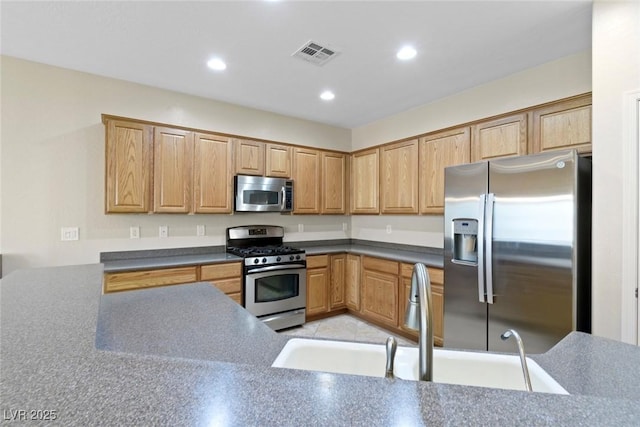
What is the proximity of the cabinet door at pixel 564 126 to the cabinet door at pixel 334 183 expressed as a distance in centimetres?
244

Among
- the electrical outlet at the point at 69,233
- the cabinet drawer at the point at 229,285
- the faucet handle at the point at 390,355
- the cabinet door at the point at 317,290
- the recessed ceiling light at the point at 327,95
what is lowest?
the cabinet door at the point at 317,290

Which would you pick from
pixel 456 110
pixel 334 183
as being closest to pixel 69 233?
pixel 334 183

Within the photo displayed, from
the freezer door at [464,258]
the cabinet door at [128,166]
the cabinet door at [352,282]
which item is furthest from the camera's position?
the cabinet door at [352,282]

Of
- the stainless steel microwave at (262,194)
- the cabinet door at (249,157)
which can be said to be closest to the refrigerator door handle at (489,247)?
the stainless steel microwave at (262,194)

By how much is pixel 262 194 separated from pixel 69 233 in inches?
76.7

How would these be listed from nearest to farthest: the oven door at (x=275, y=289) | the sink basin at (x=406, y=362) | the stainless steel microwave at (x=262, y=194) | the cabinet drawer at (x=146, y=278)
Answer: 1. the sink basin at (x=406, y=362)
2. the cabinet drawer at (x=146, y=278)
3. the oven door at (x=275, y=289)
4. the stainless steel microwave at (x=262, y=194)

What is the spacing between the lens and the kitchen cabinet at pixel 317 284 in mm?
3750

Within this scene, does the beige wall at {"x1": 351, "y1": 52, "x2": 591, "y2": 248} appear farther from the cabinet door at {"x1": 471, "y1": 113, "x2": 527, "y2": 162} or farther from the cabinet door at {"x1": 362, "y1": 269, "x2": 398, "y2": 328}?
the cabinet door at {"x1": 362, "y1": 269, "x2": 398, "y2": 328}

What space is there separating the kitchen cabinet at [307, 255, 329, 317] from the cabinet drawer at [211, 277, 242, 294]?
92cm

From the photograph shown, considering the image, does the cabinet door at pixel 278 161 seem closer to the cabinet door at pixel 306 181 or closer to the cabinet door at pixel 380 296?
the cabinet door at pixel 306 181

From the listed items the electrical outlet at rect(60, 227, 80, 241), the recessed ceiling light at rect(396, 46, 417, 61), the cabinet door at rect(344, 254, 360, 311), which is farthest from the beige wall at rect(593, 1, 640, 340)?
the electrical outlet at rect(60, 227, 80, 241)

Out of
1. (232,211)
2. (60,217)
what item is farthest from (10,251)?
(232,211)

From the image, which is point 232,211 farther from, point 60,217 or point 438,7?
point 438,7

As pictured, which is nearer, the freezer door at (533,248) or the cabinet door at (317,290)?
the freezer door at (533,248)
